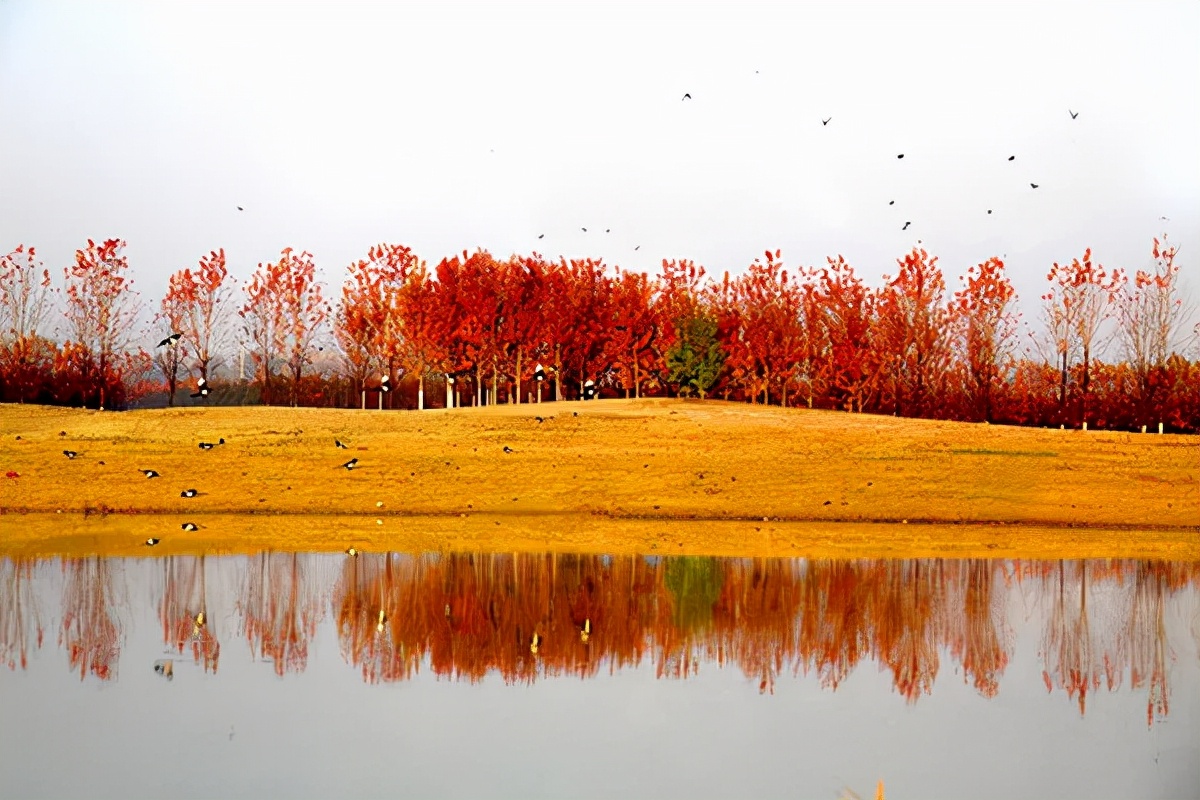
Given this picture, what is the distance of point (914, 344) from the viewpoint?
55500 millimetres

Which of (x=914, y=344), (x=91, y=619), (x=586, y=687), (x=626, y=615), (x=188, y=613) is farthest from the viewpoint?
(x=914, y=344)

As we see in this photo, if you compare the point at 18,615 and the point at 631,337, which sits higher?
the point at 631,337

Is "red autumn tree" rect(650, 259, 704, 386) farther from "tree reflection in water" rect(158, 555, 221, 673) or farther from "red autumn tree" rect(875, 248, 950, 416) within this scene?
Answer: "tree reflection in water" rect(158, 555, 221, 673)

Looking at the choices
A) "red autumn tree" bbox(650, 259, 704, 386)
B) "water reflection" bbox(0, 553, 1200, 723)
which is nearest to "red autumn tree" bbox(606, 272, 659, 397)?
"red autumn tree" bbox(650, 259, 704, 386)

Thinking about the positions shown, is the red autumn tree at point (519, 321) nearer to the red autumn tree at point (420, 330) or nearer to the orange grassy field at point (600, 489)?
the red autumn tree at point (420, 330)

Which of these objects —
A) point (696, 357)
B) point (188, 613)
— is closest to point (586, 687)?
point (188, 613)

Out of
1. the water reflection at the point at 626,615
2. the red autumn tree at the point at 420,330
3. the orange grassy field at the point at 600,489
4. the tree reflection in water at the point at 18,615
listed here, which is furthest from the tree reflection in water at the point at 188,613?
the red autumn tree at the point at 420,330

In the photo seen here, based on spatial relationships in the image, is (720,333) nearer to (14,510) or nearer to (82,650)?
(14,510)

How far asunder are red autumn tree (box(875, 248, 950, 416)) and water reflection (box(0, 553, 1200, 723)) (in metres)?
38.2

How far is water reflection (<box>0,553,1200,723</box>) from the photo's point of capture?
10.3 meters

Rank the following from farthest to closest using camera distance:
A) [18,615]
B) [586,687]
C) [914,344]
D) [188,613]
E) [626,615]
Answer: [914,344] → [626,615] → [188,613] → [18,615] → [586,687]

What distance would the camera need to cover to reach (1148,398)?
5284cm

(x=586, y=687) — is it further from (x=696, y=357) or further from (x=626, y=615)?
(x=696, y=357)

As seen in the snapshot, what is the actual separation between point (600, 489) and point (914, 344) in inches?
1281
